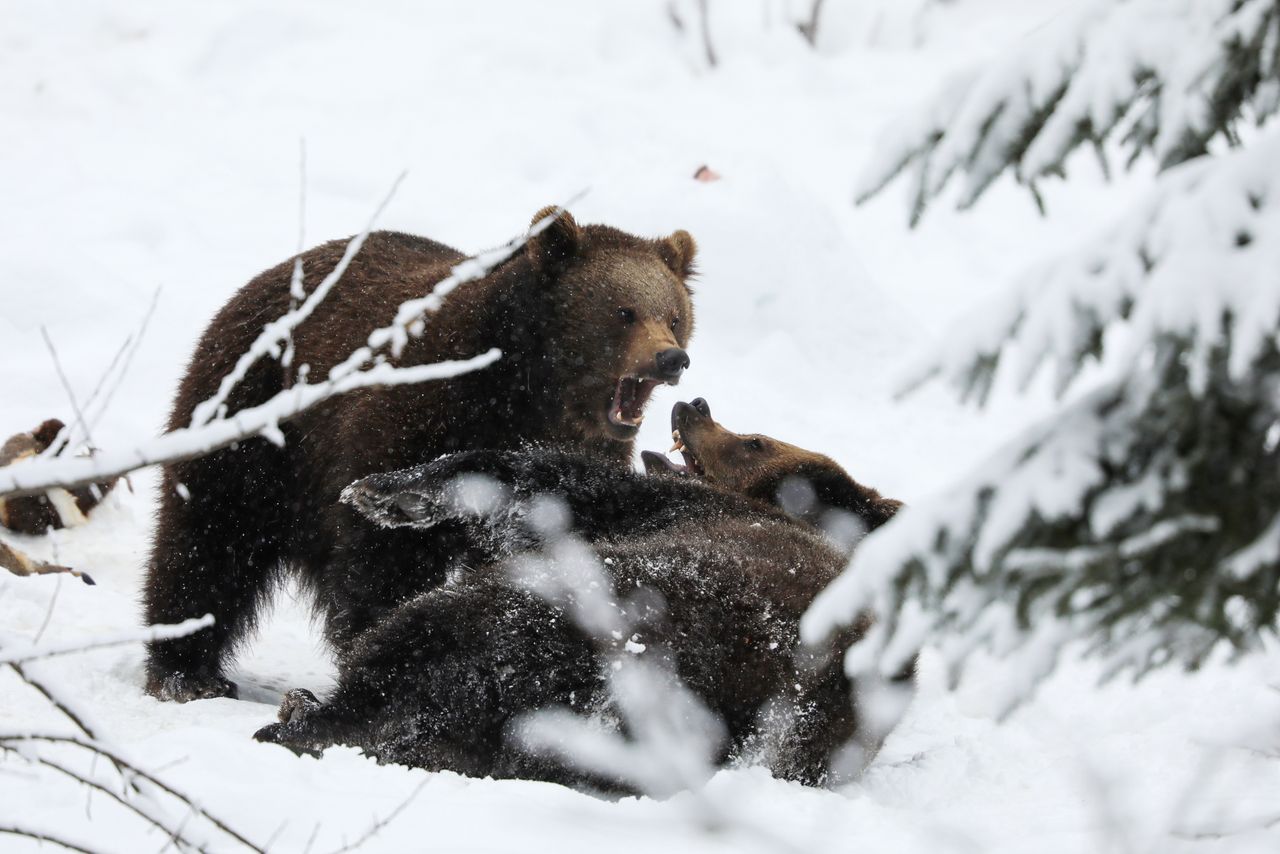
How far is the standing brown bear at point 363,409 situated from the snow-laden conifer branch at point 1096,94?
3.47m

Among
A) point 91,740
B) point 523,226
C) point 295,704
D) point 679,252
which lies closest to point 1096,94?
point 91,740

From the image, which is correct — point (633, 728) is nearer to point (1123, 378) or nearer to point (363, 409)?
point (363, 409)

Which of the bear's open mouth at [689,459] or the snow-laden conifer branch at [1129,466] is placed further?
the bear's open mouth at [689,459]

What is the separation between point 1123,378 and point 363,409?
3.97 metres

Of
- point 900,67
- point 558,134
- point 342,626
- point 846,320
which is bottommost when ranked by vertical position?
point 342,626

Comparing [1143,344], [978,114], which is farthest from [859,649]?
[978,114]

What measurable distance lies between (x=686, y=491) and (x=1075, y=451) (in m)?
3.49

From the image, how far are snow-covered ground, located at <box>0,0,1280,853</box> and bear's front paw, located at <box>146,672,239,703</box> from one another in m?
0.08

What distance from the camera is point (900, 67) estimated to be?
63.6 feet

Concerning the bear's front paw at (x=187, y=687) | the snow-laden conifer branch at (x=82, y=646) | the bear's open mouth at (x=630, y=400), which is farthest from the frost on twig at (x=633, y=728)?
the bear's front paw at (x=187, y=687)

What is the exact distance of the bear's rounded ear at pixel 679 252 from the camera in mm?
6332

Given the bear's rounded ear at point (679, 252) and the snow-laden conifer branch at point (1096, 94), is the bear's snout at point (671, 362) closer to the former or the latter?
the bear's rounded ear at point (679, 252)

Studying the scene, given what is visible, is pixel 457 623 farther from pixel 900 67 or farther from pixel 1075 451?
pixel 900 67

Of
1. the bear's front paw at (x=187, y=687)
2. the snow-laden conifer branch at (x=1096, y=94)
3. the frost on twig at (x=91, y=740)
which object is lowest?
the frost on twig at (x=91, y=740)
